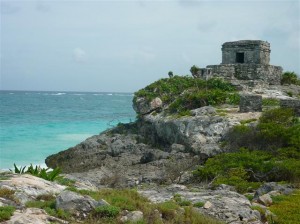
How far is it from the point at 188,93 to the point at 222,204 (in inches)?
648

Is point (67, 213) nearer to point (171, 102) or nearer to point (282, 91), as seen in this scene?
point (171, 102)

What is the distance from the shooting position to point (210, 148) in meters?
19.4

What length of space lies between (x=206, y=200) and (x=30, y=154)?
88.0 feet

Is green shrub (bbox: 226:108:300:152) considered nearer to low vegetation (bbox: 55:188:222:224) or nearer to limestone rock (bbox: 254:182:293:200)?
limestone rock (bbox: 254:182:293:200)

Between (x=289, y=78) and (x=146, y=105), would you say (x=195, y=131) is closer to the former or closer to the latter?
(x=146, y=105)

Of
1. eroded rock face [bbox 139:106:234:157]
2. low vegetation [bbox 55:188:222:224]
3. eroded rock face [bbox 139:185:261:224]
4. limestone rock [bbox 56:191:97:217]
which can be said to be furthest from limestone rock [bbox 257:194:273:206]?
eroded rock face [bbox 139:106:234:157]

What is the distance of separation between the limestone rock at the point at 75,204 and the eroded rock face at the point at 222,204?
9.52ft

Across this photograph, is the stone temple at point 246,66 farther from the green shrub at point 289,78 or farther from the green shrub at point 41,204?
the green shrub at point 41,204

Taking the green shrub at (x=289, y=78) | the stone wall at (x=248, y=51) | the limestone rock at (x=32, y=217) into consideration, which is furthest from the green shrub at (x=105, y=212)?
the green shrub at (x=289, y=78)

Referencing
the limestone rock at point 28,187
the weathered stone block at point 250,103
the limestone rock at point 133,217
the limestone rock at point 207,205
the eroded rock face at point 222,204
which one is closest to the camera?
the limestone rock at point 133,217

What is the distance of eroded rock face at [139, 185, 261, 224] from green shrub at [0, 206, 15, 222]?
4.33m

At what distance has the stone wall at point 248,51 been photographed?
2912 centimetres

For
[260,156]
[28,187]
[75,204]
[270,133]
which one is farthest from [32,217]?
[270,133]

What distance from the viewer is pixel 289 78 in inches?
1233
